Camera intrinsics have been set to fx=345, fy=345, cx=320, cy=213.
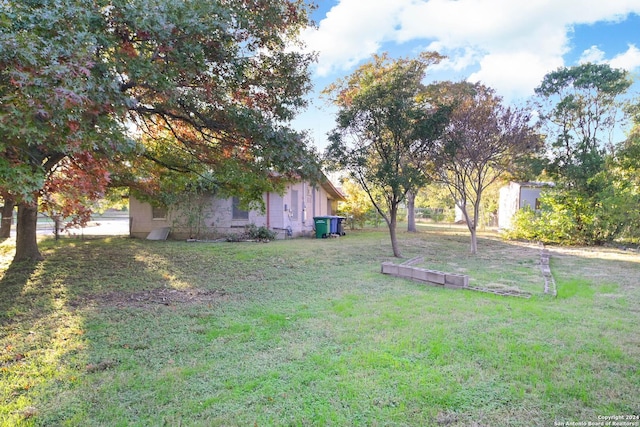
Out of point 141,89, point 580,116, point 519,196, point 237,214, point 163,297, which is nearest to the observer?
point 163,297

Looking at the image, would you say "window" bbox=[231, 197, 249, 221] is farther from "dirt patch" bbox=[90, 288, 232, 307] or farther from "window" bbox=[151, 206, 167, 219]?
"dirt patch" bbox=[90, 288, 232, 307]

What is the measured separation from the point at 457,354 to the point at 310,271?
14.9 feet

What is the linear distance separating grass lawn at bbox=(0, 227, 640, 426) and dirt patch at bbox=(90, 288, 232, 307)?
0.10ft

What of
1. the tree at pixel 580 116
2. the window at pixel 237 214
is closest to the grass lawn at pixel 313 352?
the window at pixel 237 214

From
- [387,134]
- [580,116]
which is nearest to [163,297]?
[387,134]

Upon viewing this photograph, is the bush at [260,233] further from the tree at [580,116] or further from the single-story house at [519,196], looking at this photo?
the single-story house at [519,196]

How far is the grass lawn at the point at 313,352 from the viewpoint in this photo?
7.50ft

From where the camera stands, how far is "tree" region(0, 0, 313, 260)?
3.23 m

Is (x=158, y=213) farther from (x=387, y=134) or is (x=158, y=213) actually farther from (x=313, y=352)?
(x=313, y=352)

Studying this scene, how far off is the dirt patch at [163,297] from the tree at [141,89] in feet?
5.76

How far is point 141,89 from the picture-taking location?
240 inches

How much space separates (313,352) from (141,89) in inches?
216

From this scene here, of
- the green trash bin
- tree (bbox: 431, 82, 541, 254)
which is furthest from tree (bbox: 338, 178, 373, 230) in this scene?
tree (bbox: 431, 82, 541, 254)

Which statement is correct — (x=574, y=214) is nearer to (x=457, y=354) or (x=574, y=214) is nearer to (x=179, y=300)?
(x=457, y=354)
